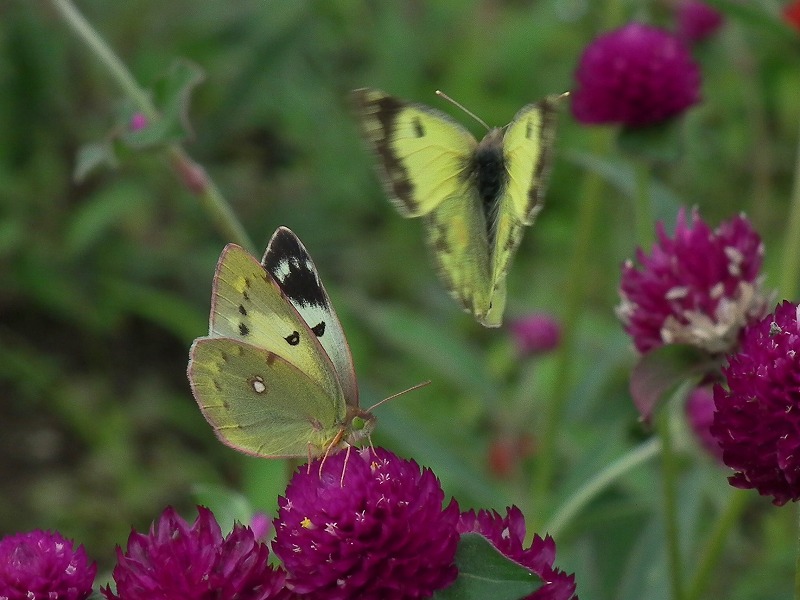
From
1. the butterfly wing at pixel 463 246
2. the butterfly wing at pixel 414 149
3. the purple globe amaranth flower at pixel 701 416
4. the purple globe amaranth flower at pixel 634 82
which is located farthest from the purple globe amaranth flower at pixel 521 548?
the purple globe amaranth flower at pixel 701 416

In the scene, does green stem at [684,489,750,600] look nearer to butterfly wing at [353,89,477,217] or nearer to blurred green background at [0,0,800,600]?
butterfly wing at [353,89,477,217]

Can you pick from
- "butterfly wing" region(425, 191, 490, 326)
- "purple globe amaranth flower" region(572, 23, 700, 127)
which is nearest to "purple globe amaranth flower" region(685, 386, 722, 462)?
"purple globe amaranth flower" region(572, 23, 700, 127)

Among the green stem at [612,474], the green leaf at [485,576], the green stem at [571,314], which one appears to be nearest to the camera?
the green leaf at [485,576]

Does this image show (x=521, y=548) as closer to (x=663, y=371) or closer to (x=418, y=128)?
(x=663, y=371)

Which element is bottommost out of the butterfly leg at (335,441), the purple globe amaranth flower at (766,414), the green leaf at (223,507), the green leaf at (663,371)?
the green leaf at (223,507)

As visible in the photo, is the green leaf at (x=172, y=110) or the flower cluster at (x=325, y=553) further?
the green leaf at (x=172, y=110)

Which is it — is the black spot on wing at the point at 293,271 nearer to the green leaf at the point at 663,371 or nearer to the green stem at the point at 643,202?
the green leaf at the point at 663,371

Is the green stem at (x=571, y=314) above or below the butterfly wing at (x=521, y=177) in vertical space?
below
